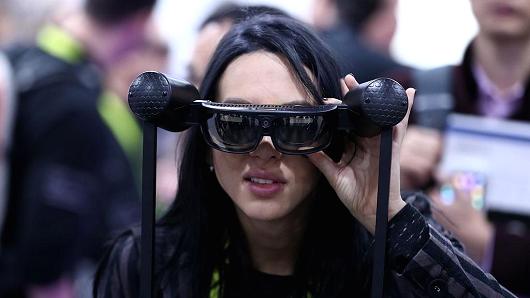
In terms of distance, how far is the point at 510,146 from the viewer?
267cm

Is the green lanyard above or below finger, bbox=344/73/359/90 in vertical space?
below

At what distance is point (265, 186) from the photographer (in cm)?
192

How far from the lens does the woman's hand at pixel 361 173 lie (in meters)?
1.86

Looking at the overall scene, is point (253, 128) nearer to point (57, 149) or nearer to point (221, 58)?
point (221, 58)

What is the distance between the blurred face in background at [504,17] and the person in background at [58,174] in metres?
1.38

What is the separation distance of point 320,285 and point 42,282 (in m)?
1.65

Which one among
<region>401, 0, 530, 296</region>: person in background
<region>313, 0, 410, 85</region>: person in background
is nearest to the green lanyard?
<region>401, 0, 530, 296</region>: person in background

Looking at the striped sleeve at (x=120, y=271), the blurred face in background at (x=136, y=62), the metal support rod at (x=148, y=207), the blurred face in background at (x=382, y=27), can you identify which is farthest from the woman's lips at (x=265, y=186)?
the blurred face in background at (x=136, y=62)

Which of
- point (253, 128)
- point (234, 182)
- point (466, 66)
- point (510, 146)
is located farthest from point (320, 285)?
point (466, 66)

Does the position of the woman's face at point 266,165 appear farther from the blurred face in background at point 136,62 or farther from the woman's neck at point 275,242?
the blurred face in background at point 136,62

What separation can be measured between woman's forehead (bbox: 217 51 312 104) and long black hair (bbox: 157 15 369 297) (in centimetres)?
2

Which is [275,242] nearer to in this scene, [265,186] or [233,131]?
[265,186]

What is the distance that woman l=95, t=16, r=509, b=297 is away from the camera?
1869 mm

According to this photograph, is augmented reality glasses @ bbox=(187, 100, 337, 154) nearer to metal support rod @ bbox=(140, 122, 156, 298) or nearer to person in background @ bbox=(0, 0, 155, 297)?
metal support rod @ bbox=(140, 122, 156, 298)
